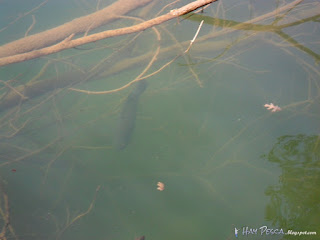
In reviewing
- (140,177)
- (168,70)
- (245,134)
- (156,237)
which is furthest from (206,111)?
(156,237)

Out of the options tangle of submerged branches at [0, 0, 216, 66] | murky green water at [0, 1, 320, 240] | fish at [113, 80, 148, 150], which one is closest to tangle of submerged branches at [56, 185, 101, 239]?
murky green water at [0, 1, 320, 240]

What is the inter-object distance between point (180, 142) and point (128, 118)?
2.84 ft

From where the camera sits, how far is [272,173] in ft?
9.41

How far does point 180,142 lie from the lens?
3262 millimetres

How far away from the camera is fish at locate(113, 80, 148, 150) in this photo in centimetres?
335

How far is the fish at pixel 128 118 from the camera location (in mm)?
3347

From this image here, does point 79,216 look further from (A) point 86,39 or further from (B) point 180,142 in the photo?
(A) point 86,39

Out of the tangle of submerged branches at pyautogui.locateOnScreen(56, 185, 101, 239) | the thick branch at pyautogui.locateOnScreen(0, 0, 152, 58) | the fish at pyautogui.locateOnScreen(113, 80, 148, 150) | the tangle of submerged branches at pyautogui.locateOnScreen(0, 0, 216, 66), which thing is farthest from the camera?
the thick branch at pyautogui.locateOnScreen(0, 0, 152, 58)

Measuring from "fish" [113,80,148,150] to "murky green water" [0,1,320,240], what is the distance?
77 millimetres

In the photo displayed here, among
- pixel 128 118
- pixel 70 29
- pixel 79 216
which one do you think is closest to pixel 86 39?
pixel 70 29

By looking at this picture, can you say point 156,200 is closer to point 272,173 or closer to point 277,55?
point 272,173

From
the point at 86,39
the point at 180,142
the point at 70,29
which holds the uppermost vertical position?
the point at 70,29

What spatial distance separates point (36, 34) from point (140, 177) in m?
3.06

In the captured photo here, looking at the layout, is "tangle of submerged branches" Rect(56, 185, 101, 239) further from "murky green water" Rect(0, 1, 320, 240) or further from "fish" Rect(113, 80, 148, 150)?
"fish" Rect(113, 80, 148, 150)
